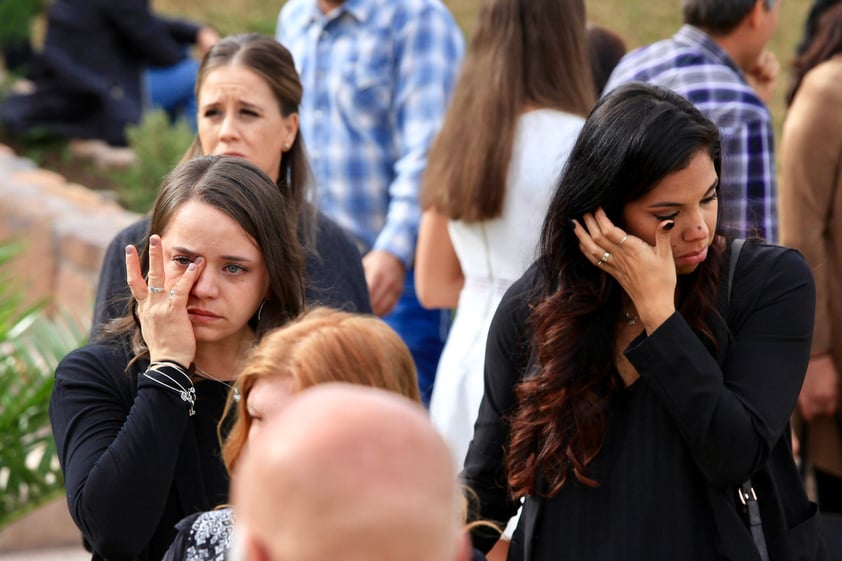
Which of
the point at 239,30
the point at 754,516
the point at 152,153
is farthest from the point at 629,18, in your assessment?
the point at 754,516

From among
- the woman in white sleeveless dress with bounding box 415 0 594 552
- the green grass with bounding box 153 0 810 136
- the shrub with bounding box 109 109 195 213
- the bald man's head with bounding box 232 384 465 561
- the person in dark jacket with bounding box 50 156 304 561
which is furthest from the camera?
the green grass with bounding box 153 0 810 136

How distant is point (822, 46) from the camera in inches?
166

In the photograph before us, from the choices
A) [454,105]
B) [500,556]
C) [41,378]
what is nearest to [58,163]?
[41,378]

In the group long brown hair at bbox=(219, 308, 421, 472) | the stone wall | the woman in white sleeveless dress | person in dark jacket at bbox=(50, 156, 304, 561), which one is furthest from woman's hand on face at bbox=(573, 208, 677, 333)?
the stone wall

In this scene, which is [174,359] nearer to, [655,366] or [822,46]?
[655,366]

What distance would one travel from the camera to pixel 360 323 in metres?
2.04

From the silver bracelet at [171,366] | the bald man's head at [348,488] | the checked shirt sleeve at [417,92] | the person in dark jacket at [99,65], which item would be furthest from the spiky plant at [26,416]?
the person in dark jacket at [99,65]

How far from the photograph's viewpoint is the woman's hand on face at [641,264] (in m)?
2.27

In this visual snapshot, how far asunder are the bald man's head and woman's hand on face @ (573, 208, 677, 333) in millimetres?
1177

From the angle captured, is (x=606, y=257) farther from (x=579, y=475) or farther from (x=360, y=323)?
(x=360, y=323)

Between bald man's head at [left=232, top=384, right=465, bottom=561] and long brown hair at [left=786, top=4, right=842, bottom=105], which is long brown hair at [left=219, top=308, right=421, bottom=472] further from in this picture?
long brown hair at [left=786, top=4, right=842, bottom=105]

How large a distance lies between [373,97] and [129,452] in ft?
7.62

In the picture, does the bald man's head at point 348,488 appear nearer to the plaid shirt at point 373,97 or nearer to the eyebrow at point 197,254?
the eyebrow at point 197,254

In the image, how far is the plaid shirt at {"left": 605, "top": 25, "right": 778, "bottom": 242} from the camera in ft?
11.7
